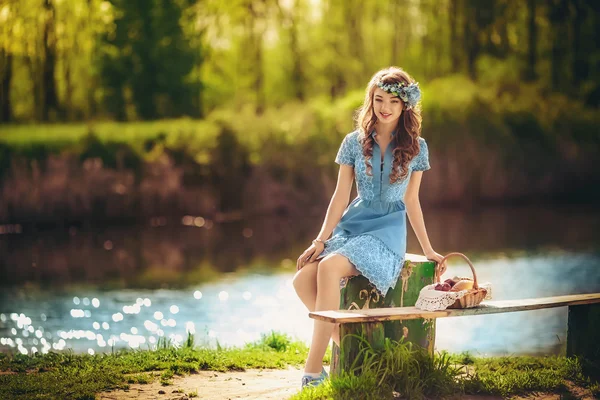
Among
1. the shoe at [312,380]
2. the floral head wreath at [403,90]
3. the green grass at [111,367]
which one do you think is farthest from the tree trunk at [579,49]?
the shoe at [312,380]

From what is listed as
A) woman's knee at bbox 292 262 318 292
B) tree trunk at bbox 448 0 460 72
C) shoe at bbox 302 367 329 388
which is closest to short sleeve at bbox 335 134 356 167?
woman's knee at bbox 292 262 318 292

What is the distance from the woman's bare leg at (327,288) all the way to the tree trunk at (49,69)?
892 inches

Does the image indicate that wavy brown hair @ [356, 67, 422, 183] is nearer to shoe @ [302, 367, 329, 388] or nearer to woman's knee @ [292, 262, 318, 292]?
woman's knee @ [292, 262, 318, 292]

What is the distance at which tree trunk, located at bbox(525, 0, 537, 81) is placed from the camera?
90.0 feet

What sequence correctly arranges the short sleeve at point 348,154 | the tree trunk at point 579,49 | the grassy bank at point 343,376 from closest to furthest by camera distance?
the grassy bank at point 343,376 → the short sleeve at point 348,154 → the tree trunk at point 579,49

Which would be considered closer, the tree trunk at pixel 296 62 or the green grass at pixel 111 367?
the green grass at pixel 111 367

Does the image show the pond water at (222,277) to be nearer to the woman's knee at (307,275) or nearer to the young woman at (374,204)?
the young woman at (374,204)

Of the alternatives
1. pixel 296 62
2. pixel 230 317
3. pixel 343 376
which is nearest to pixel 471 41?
pixel 296 62

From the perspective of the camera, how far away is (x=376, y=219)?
5.25 metres

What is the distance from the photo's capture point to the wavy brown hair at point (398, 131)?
527 centimetres

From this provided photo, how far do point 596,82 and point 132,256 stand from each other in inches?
633

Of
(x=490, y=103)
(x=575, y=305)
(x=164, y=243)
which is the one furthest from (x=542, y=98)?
(x=575, y=305)

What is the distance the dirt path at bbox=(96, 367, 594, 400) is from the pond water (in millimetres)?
2219

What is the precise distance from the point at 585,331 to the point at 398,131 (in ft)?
5.64
